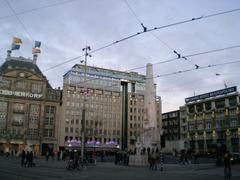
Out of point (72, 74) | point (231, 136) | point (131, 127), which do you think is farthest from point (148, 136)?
point (131, 127)

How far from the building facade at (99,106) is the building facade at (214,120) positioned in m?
20.2

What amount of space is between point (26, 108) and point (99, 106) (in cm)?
3142

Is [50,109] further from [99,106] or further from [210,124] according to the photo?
[210,124]

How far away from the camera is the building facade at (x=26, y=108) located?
249 feet

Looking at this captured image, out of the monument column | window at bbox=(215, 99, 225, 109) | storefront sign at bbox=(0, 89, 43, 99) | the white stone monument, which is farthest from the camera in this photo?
the monument column

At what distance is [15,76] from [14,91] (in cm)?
400

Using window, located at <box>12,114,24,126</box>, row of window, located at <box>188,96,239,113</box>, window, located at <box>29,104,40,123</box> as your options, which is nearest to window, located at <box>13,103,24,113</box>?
window, located at <box>12,114,24,126</box>

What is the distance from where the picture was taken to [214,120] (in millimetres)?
85375

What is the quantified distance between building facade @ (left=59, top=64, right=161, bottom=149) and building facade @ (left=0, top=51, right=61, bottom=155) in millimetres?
13308

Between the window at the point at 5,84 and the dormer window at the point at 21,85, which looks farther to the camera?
the dormer window at the point at 21,85

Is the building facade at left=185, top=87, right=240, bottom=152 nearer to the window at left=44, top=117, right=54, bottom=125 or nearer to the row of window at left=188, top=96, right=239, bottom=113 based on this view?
the row of window at left=188, top=96, right=239, bottom=113

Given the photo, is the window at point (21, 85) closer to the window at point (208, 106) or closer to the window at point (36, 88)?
the window at point (36, 88)

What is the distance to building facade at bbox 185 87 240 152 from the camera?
260 feet

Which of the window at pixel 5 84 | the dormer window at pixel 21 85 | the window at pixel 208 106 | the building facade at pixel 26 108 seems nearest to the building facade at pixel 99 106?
the building facade at pixel 26 108
